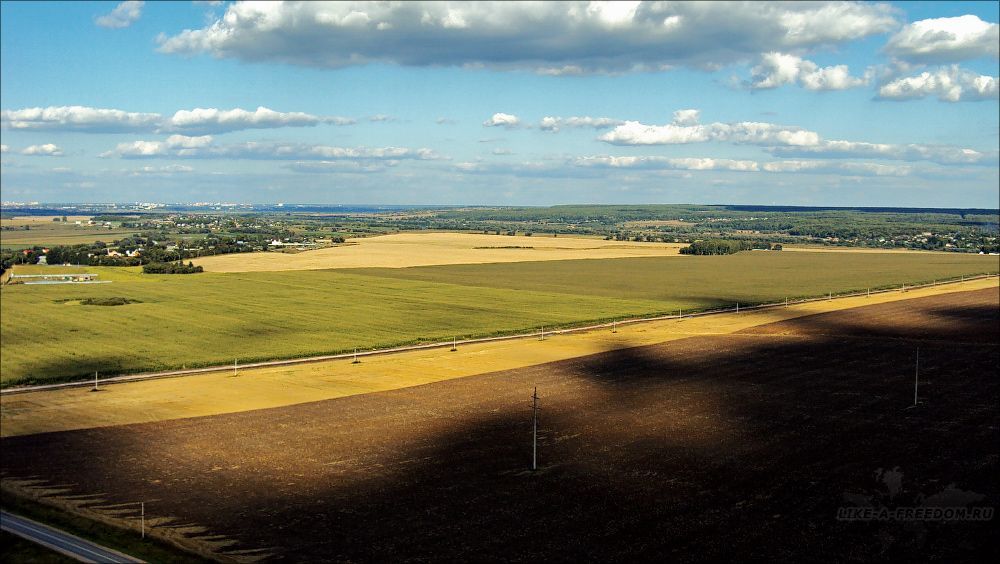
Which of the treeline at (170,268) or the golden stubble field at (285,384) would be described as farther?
the treeline at (170,268)

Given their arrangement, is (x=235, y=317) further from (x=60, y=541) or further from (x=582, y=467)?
(x=60, y=541)

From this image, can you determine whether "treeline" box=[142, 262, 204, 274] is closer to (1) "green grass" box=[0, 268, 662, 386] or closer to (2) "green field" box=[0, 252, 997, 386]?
(2) "green field" box=[0, 252, 997, 386]

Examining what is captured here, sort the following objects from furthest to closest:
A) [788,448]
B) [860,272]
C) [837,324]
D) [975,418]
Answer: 1. [860,272]
2. [837,324]
3. [975,418]
4. [788,448]

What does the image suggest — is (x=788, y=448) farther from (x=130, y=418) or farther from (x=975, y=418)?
(x=130, y=418)

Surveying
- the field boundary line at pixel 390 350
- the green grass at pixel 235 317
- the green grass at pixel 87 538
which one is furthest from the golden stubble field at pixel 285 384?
the green grass at pixel 87 538

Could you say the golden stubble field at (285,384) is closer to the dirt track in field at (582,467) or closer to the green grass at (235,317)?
the dirt track in field at (582,467)

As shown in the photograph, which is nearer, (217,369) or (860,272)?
(217,369)

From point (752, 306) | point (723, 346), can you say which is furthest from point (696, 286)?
point (723, 346)
